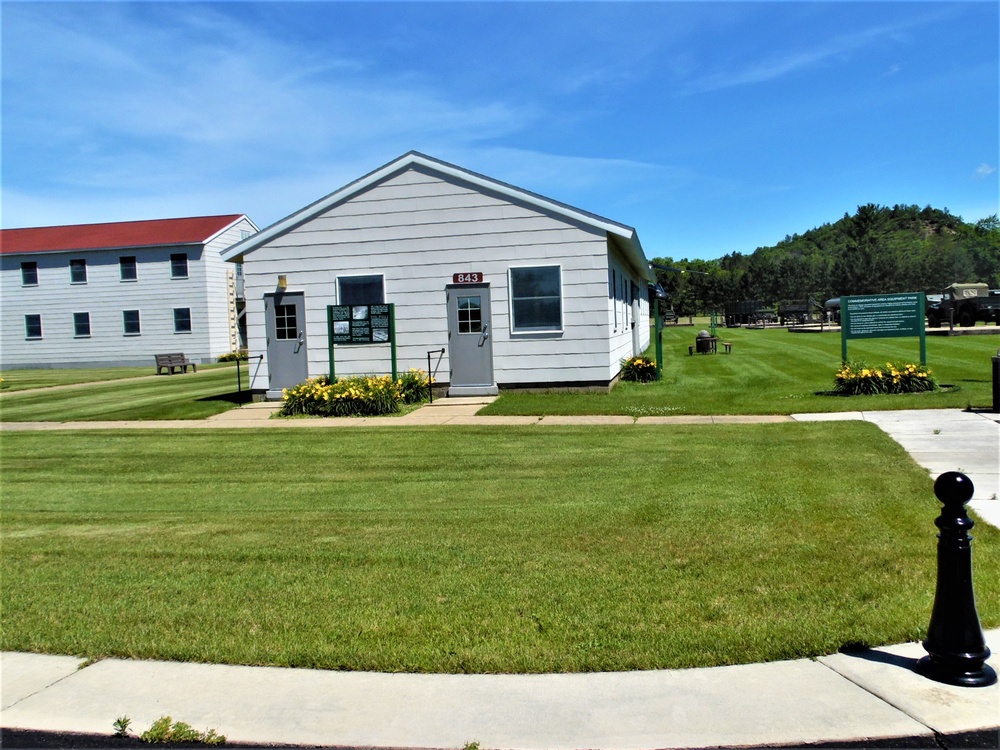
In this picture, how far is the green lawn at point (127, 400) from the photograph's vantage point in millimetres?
16078

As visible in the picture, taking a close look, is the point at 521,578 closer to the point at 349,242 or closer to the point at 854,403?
the point at 854,403

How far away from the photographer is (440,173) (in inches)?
653

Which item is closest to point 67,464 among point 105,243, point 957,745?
point 957,745

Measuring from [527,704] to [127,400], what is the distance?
59.5 ft

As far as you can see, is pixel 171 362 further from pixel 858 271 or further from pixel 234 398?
pixel 858 271

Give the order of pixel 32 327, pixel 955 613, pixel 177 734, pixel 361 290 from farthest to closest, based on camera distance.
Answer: pixel 32 327 → pixel 361 290 → pixel 955 613 → pixel 177 734

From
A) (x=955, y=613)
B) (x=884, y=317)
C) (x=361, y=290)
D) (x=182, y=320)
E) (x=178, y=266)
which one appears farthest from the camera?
(x=182, y=320)

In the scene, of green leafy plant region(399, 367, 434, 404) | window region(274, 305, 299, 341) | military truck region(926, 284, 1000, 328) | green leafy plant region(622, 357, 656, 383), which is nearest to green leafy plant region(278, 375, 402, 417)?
green leafy plant region(399, 367, 434, 404)

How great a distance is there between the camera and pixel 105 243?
37.5 m

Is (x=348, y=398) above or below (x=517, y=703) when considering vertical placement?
above

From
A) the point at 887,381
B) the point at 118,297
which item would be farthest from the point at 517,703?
the point at 118,297

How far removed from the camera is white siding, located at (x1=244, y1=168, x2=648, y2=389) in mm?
16281

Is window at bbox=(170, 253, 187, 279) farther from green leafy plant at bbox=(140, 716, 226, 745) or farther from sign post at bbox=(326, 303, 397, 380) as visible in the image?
green leafy plant at bbox=(140, 716, 226, 745)

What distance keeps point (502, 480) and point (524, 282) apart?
27.8 feet
